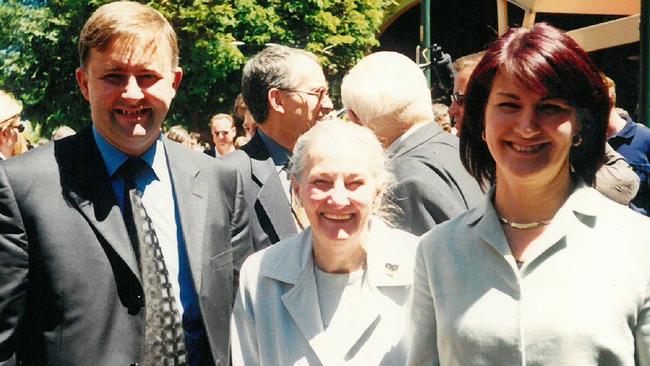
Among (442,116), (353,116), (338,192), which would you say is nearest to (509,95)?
(338,192)

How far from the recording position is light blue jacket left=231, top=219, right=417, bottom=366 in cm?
310

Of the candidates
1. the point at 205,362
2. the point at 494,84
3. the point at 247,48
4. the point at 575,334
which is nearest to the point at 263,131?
the point at 205,362

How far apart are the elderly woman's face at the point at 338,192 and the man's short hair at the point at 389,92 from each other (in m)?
0.82

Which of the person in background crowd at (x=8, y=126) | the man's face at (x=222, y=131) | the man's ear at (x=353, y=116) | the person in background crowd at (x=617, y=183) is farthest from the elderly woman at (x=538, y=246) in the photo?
the man's face at (x=222, y=131)

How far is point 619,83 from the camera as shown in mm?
14992

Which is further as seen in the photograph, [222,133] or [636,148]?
[222,133]

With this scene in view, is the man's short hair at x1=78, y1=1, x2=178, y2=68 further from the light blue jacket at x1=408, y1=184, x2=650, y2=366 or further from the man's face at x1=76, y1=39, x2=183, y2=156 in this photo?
the light blue jacket at x1=408, y1=184, x2=650, y2=366

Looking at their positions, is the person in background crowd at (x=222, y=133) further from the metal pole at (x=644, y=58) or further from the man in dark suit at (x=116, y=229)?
the man in dark suit at (x=116, y=229)

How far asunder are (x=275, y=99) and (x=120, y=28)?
171cm

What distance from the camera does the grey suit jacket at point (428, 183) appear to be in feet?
11.8

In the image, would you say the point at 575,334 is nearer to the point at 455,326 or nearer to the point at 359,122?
the point at 455,326

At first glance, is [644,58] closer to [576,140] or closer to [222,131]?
[576,140]

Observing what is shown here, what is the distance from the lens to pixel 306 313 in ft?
10.2

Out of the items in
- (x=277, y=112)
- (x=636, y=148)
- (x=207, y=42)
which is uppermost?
(x=277, y=112)
